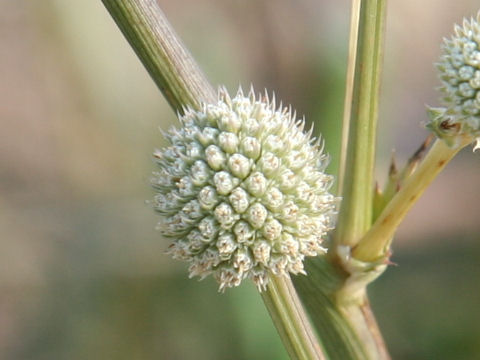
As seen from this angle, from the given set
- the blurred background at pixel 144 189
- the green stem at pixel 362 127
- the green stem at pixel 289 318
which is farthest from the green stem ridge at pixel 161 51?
the blurred background at pixel 144 189

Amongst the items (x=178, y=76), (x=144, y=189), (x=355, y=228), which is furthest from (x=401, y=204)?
(x=144, y=189)

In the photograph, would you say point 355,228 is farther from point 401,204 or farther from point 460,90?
A: point 460,90

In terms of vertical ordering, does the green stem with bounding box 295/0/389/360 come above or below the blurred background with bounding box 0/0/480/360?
below

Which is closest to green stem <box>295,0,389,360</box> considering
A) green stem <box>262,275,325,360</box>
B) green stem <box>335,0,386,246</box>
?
green stem <box>335,0,386,246</box>

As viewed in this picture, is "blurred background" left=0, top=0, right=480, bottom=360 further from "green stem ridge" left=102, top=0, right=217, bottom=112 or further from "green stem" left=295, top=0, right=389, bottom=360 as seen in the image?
"green stem ridge" left=102, top=0, right=217, bottom=112

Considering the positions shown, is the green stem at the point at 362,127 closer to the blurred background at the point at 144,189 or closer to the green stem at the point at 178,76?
the green stem at the point at 178,76
